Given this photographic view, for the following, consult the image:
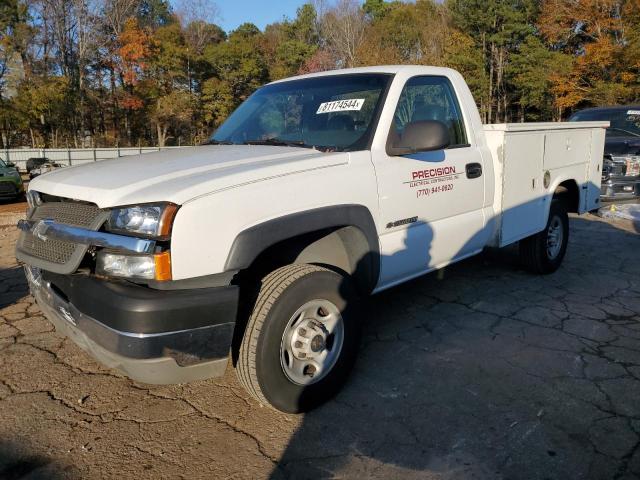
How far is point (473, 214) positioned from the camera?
396cm

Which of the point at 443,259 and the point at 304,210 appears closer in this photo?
the point at 304,210

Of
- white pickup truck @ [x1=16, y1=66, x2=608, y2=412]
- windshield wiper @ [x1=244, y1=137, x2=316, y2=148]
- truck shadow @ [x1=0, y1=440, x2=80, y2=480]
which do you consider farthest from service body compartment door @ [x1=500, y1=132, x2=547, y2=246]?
truck shadow @ [x1=0, y1=440, x2=80, y2=480]

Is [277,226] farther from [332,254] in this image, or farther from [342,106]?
[342,106]

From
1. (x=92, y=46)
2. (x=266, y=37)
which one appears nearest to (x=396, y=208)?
(x=92, y=46)

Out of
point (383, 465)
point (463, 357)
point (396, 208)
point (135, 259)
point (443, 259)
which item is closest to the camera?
point (135, 259)

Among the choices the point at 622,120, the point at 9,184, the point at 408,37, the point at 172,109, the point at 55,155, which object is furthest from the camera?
the point at 408,37

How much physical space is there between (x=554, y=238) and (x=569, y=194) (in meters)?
0.53

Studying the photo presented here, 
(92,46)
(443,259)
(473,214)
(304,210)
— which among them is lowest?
(443,259)

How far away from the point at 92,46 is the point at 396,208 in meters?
39.4

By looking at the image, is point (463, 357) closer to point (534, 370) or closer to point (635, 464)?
point (534, 370)

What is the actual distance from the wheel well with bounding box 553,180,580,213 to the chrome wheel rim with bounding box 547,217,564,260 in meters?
0.27

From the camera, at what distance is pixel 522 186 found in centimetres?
445

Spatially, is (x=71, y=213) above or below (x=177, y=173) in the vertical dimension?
below

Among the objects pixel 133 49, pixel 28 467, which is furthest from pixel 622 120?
pixel 133 49
